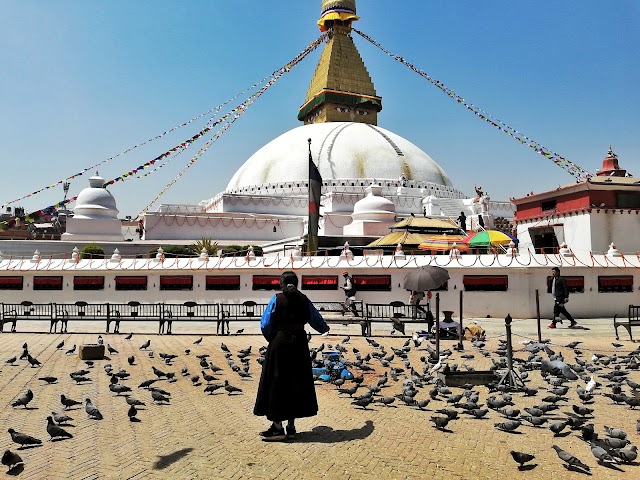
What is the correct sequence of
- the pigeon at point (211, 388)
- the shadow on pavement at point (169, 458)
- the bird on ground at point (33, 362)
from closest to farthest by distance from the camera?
the shadow on pavement at point (169, 458)
the pigeon at point (211, 388)
the bird on ground at point (33, 362)

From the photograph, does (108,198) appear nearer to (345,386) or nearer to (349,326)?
(349,326)

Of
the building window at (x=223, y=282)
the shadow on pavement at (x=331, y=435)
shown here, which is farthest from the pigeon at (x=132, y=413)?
the building window at (x=223, y=282)

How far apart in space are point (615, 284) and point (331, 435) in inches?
684

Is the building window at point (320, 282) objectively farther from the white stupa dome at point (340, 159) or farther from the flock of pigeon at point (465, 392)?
the white stupa dome at point (340, 159)

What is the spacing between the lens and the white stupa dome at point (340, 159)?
5069cm

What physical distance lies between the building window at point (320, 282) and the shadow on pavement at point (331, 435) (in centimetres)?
1360

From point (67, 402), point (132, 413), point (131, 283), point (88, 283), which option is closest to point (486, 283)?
point (131, 283)

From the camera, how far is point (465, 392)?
8.25 metres

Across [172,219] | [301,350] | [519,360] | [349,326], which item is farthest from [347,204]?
[301,350]

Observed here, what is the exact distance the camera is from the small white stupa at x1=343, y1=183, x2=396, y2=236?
122 feet

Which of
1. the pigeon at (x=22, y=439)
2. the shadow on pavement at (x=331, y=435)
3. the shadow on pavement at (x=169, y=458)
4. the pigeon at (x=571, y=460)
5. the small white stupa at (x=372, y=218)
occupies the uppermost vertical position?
the small white stupa at (x=372, y=218)

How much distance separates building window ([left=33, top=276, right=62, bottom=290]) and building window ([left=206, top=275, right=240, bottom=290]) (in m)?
6.40

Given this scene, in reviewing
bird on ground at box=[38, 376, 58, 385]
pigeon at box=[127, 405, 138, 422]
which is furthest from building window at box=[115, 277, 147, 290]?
pigeon at box=[127, 405, 138, 422]

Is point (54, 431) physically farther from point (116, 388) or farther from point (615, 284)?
point (615, 284)
